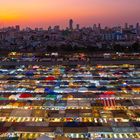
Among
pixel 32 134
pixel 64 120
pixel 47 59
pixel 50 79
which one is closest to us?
pixel 32 134

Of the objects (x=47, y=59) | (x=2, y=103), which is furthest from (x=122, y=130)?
(x=47, y=59)

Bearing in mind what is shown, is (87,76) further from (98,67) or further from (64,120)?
(64,120)

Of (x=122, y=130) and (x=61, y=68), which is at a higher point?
(x=122, y=130)

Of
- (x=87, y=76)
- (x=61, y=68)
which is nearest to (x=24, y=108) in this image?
(x=87, y=76)

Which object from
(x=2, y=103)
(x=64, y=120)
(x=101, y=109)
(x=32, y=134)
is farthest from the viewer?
(x=2, y=103)

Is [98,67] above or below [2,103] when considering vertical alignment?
below

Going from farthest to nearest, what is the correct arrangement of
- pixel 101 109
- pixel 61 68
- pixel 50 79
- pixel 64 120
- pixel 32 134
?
pixel 61 68 < pixel 50 79 < pixel 101 109 < pixel 64 120 < pixel 32 134

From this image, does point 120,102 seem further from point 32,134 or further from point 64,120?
point 32,134

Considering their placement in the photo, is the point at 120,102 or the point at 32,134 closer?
the point at 32,134

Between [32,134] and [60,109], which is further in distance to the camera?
[60,109]
